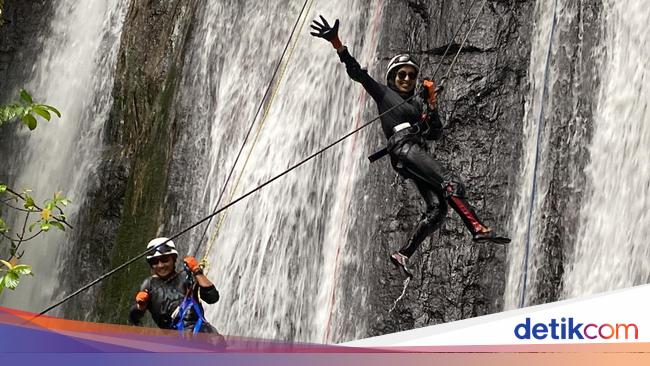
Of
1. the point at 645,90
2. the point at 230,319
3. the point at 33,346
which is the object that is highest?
the point at 645,90

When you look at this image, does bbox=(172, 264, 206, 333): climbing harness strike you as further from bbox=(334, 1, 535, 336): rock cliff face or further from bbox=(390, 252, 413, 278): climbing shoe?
bbox=(334, 1, 535, 336): rock cliff face

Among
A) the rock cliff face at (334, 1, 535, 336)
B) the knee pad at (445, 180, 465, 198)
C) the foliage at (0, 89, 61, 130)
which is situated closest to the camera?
the knee pad at (445, 180, 465, 198)

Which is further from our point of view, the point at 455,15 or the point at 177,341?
the point at 455,15

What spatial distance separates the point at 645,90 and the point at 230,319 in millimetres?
4986

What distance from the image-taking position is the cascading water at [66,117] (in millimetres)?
16281

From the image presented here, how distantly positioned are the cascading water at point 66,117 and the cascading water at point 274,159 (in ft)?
8.31

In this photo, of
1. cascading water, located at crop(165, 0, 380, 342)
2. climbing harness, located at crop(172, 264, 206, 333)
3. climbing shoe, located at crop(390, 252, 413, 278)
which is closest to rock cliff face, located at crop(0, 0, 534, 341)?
cascading water, located at crop(165, 0, 380, 342)

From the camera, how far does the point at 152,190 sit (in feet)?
47.9

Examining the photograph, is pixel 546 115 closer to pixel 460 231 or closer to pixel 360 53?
pixel 460 231

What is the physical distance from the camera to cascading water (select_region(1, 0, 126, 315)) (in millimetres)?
16281

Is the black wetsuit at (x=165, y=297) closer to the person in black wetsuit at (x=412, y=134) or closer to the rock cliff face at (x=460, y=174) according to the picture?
the person in black wetsuit at (x=412, y=134)

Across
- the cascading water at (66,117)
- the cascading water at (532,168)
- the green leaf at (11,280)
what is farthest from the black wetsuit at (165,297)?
the cascading water at (66,117)

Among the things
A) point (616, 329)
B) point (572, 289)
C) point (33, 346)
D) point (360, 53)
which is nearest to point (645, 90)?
point (572, 289)

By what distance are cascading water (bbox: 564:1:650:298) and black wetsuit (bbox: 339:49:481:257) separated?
2775mm
